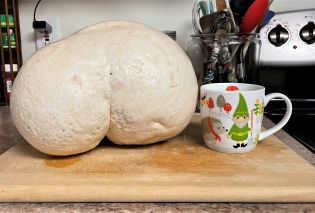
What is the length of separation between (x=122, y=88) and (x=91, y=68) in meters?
0.06

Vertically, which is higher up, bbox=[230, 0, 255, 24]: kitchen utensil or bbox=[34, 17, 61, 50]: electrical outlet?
bbox=[230, 0, 255, 24]: kitchen utensil

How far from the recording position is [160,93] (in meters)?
0.51

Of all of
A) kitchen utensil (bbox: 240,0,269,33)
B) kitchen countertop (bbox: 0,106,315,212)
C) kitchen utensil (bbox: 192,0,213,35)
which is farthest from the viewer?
kitchen utensil (bbox: 192,0,213,35)

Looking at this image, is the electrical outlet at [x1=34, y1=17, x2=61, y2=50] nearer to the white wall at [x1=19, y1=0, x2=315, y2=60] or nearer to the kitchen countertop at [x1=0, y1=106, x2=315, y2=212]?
the white wall at [x1=19, y1=0, x2=315, y2=60]

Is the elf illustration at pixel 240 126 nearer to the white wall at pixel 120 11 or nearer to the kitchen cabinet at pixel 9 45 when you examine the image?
the white wall at pixel 120 11

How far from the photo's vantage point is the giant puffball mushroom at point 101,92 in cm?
47

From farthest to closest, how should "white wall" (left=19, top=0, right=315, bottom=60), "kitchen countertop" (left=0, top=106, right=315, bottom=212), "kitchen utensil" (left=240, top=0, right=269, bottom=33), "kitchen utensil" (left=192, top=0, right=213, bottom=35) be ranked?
"white wall" (left=19, top=0, right=315, bottom=60), "kitchen utensil" (left=192, top=0, right=213, bottom=35), "kitchen utensil" (left=240, top=0, right=269, bottom=33), "kitchen countertop" (left=0, top=106, right=315, bottom=212)

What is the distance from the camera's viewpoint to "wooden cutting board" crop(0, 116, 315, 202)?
0.39 metres

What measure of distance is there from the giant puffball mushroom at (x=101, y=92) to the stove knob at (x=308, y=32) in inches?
18.9

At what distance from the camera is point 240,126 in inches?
20.7

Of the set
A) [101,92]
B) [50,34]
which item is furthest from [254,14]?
[50,34]

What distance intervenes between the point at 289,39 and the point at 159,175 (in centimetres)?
62

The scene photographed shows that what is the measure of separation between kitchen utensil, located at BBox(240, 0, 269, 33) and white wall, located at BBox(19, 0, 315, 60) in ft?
0.89

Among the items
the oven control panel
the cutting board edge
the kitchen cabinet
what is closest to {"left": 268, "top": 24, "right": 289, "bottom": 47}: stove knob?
the oven control panel
